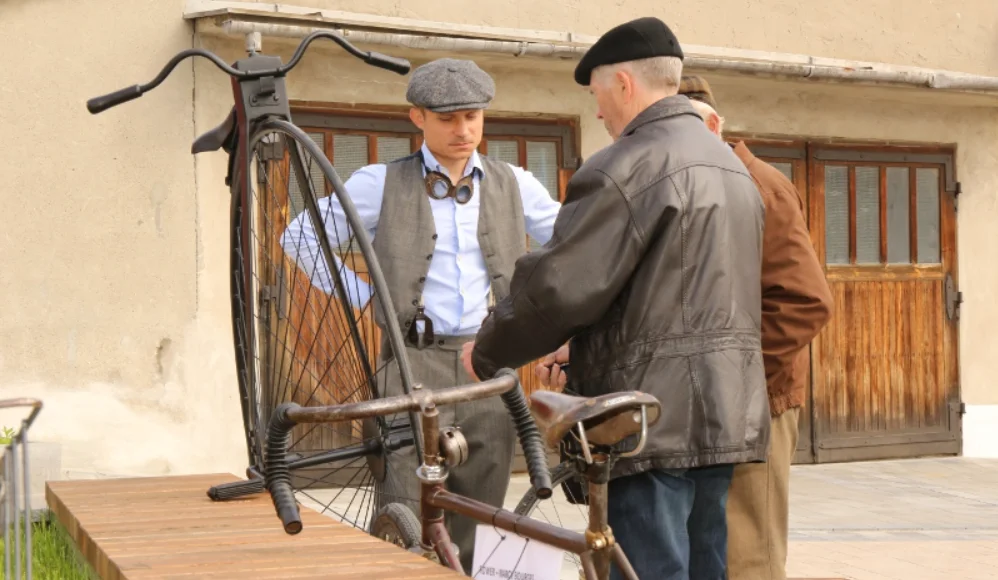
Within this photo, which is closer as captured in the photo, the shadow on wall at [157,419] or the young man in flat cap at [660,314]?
the young man in flat cap at [660,314]

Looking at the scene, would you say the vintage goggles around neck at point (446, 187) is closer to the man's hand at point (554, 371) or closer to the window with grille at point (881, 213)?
the man's hand at point (554, 371)

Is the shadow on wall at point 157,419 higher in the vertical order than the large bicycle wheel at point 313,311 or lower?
lower

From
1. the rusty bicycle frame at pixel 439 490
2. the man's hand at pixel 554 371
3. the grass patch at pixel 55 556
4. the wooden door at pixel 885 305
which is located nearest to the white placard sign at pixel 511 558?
the rusty bicycle frame at pixel 439 490

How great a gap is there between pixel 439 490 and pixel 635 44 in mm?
1112


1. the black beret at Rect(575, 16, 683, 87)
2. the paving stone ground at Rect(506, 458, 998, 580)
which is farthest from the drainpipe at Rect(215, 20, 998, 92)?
the black beret at Rect(575, 16, 683, 87)

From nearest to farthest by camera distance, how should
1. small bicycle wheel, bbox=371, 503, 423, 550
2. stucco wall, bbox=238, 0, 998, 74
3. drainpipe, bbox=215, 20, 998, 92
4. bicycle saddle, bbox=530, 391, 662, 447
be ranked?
bicycle saddle, bbox=530, 391, 662, 447, small bicycle wheel, bbox=371, 503, 423, 550, drainpipe, bbox=215, 20, 998, 92, stucco wall, bbox=238, 0, 998, 74

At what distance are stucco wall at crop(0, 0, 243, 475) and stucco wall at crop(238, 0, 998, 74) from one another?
3.93 ft

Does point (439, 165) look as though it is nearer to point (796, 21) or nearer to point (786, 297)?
point (786, 297)

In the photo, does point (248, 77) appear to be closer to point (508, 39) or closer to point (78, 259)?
point (78, 259)

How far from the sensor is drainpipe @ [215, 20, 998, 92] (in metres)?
8.71

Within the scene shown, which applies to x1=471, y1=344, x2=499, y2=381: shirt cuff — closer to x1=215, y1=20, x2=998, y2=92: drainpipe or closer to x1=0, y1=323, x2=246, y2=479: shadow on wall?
x1=215, y1=20, x2=998, y2=92: drainpipe

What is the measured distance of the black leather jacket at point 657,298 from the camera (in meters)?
3.47

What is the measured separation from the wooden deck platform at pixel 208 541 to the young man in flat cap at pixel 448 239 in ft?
1.76

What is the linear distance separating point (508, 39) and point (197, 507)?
18.8 feet
